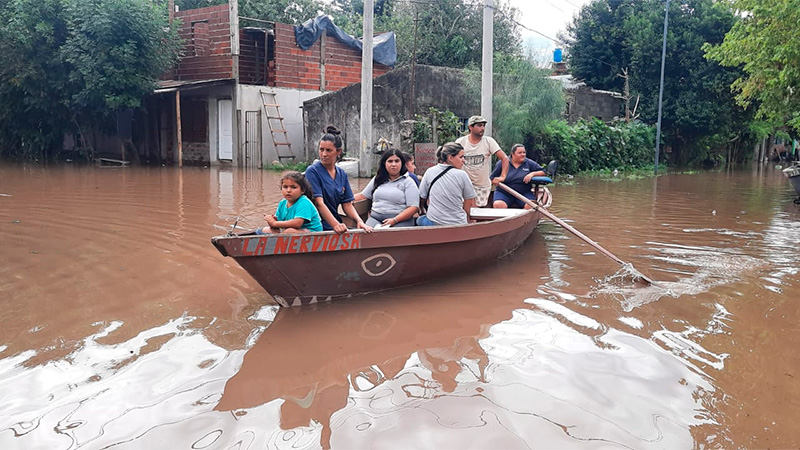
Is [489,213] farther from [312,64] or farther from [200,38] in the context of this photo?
[200,38]

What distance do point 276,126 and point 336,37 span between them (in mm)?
3794

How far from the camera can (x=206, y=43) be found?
19.1m

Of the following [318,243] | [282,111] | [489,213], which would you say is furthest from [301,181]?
[282,111]

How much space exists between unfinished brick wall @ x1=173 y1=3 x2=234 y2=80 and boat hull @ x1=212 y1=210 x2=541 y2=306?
14.7 m

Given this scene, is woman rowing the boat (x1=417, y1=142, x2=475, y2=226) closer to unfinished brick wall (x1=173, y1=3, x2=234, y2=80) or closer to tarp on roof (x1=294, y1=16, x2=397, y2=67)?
tarp on roof (x1=294, y1=16, x2=397, y2=67)

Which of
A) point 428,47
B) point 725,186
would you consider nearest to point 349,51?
point 428,47

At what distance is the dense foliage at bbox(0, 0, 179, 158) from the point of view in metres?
16.4

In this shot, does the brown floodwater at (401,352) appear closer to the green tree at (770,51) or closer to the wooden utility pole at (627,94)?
the green tree at (770,51)

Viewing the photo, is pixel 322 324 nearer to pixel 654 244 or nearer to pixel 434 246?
pixel 434 246

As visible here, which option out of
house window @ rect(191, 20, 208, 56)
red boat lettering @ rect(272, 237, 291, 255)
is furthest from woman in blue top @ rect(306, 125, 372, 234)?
house window @ rect(191, 20, 208, 56)

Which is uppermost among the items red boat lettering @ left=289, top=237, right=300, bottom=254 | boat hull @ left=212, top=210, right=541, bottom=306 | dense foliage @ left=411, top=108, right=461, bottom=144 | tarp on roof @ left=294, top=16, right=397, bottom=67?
tarp on roof @ left=294, top=16, right=397, bottom=67

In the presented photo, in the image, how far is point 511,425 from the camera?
10.1 feet

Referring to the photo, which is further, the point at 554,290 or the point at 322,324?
the point at 554,290

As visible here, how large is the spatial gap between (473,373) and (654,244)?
4.91 metres
